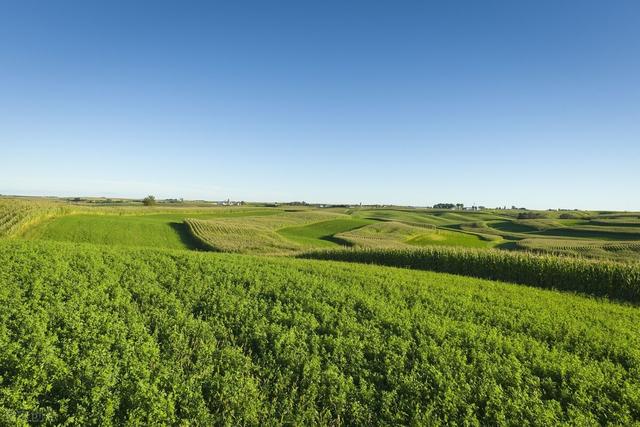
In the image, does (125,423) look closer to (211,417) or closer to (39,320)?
(211,417)

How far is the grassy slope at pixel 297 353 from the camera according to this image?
8945 millimetres

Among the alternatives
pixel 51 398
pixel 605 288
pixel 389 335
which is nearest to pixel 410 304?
pixel 389 335

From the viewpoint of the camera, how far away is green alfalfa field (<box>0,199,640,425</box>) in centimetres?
894

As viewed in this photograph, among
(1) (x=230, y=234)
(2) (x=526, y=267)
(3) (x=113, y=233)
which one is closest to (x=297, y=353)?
(2) (x=526, y=267)

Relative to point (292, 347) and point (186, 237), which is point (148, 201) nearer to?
point (186, 237)

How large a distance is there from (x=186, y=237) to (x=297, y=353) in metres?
52.2

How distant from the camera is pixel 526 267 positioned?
2747 centimetres

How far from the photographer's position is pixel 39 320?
11.7 meters

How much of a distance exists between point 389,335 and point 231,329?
632 cm

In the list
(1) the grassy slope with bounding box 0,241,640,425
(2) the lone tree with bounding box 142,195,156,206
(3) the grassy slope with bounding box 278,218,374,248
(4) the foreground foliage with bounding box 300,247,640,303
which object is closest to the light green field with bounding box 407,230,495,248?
(3) the grassy slope with bounding box 278,218,374,248

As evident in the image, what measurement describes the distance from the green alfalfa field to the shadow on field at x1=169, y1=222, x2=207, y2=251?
94.7ft

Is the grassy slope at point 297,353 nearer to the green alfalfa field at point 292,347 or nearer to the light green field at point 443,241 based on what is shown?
the green alfalfa field at point 292,347

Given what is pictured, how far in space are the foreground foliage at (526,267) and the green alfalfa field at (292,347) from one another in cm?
91

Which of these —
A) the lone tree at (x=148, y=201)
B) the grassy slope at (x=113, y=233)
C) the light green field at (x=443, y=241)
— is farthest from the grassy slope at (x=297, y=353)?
the lone tree at (x=148, y=201)
